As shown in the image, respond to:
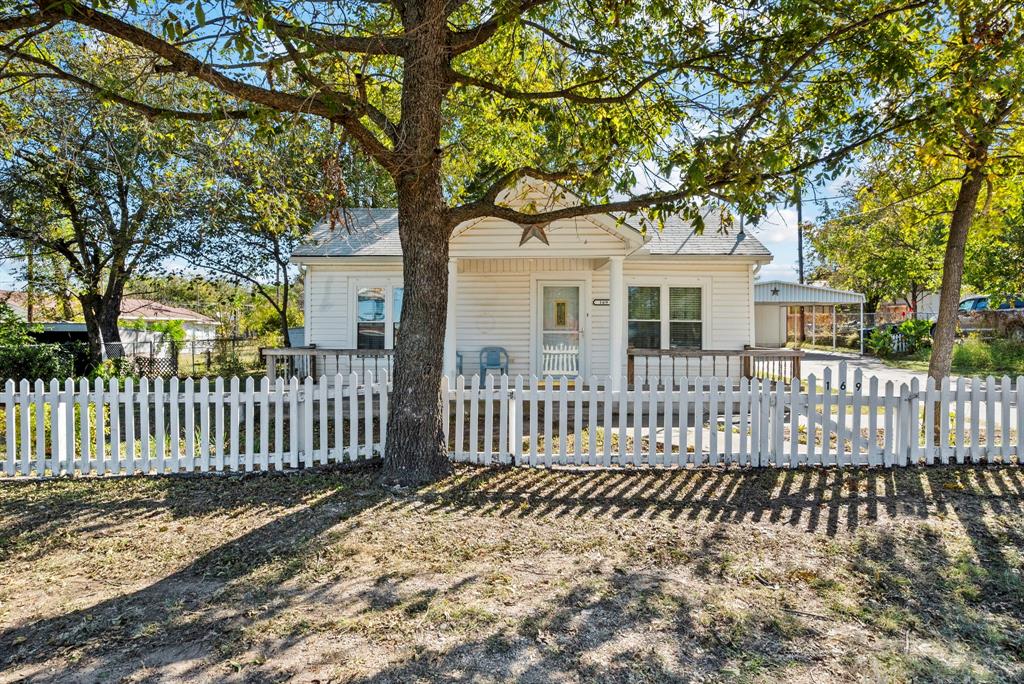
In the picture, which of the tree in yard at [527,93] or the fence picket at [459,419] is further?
the fence picket at [459,419]

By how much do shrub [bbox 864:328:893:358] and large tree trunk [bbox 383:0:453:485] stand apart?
2468cm

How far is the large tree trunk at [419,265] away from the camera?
560cm

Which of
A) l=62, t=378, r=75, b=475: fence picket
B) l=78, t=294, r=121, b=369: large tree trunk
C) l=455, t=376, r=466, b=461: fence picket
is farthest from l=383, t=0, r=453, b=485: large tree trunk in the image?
l=78, t=294, r=121, b=369: large tree trunk

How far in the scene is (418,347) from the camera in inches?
226

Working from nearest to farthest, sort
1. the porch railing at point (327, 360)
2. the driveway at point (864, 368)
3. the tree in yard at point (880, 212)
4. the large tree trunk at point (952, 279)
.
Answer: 1. the large tree trunk at point (952, 279)
2. the tree in yard at point (880, 212)
3. the porch railing at point (327, 360)
4. the driveway at point (864, 368)

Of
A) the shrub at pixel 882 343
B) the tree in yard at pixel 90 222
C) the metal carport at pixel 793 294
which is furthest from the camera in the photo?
the shrub at pixel 882 343

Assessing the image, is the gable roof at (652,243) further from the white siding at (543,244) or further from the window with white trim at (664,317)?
the white siding at (543,244)

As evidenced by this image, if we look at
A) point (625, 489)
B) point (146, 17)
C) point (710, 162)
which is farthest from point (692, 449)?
point (146, 17)

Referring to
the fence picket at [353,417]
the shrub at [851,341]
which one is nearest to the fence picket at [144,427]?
the fence picket at [353,417]

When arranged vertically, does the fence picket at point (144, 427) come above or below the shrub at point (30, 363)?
below

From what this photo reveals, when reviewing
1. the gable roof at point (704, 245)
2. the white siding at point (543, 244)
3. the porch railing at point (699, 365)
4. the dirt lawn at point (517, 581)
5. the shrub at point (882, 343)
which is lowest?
the dirt lawn at point (517, 581)

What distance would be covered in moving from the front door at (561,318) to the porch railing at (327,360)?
328 centimetres

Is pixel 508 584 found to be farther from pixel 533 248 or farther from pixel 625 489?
pixel 533 248

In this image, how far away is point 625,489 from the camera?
5.60 metres
